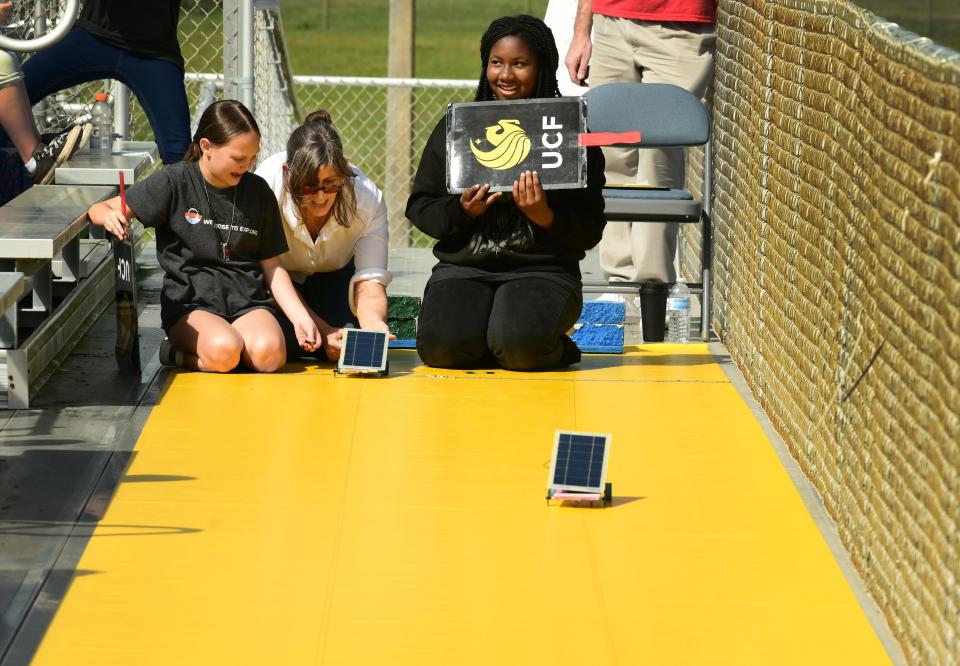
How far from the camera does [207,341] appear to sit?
5996 mm

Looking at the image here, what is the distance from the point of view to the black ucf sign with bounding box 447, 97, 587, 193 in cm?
625

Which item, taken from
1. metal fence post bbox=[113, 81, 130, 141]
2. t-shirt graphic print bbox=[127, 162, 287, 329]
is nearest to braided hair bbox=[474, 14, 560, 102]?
t-shirt graphic print bbox=[127, 162, 287, 329]

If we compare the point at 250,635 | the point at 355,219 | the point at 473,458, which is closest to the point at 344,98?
the point at 355,219

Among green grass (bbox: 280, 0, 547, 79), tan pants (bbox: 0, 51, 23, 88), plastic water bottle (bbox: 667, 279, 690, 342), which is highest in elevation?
tan pants (bbox: 0, 51, 23, 88)

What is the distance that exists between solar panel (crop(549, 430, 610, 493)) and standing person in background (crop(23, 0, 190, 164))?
11.1 feet

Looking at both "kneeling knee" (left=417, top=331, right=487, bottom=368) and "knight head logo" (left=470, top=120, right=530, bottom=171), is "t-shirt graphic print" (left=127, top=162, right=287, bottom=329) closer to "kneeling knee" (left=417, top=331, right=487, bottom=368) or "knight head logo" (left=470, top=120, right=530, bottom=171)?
"kneeling knee" (left=417, top=331, right=487, bottom=368)

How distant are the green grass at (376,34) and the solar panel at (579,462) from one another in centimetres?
1833

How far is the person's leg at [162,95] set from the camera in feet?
23.9

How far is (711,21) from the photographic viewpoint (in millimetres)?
7703

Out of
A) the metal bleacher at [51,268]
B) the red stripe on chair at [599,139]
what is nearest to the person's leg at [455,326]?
the red stripe on chair at [599,139]

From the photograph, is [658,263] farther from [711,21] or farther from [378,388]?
[378,388]

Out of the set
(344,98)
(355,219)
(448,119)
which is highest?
(448,119)

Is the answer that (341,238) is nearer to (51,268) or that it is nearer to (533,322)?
(533,322)

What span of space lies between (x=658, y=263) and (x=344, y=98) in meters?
12.7
